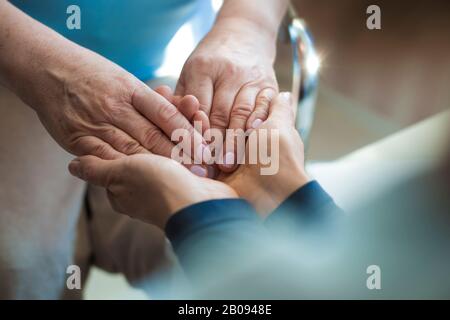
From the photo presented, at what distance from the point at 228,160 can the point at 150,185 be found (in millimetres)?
127

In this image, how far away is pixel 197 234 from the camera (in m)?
0.56

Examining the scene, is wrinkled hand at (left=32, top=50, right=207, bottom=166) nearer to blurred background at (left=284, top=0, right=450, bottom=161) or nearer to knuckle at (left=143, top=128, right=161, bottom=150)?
knuckle at (left=143, top=128, right=161, bottom=150)

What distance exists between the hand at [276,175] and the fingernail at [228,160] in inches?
0.6

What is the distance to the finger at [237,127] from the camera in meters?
0.72

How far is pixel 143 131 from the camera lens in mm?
717

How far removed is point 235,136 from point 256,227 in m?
0.18

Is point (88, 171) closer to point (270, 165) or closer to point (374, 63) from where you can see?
point (270, 165)

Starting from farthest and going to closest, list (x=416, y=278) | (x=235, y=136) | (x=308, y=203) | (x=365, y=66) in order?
(x=365, y=66)
(x=235, y=136)
(x=308, y=203)
(x=416, y=278)

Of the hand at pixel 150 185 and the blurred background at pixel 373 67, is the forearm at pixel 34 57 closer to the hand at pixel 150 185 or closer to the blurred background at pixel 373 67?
the hand at pixel 150 185

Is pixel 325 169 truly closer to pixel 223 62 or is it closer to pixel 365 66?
pixel 223 62

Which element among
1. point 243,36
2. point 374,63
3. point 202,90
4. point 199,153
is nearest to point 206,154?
point 199,153

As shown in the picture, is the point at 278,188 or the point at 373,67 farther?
the point at 373,67

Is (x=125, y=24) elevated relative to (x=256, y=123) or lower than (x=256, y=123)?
elevated
